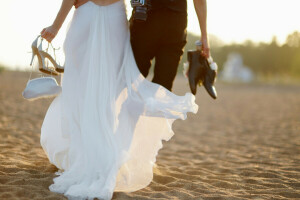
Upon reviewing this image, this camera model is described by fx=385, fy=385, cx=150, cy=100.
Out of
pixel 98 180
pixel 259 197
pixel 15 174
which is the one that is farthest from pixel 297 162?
pixel 15 174

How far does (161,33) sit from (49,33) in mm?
938

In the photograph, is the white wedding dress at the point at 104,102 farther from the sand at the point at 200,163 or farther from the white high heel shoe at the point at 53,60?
the sand at the point at 200,163

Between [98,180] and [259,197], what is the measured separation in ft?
4.89

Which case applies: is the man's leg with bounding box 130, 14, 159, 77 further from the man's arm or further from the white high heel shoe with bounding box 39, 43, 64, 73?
the white high heel shoe with bounding box 39, 43, 64, 73

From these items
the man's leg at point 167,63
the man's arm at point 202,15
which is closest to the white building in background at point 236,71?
the man's arm at point 202,15

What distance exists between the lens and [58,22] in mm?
3188

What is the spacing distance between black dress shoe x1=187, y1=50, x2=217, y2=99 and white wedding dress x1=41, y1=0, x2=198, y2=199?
0.39m

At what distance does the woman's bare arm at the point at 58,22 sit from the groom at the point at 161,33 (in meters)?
0.54

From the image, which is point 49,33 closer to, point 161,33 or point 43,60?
point 43,60

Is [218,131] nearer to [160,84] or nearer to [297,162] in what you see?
[297,162]

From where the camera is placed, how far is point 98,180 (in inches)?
120

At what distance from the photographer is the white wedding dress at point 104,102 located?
3172 mm

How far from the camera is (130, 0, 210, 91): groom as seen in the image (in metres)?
3.21

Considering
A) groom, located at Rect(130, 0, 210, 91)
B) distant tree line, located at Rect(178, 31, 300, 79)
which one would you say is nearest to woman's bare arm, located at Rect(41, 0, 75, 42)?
groom, located at Rect(130, 0, 210, 91)
